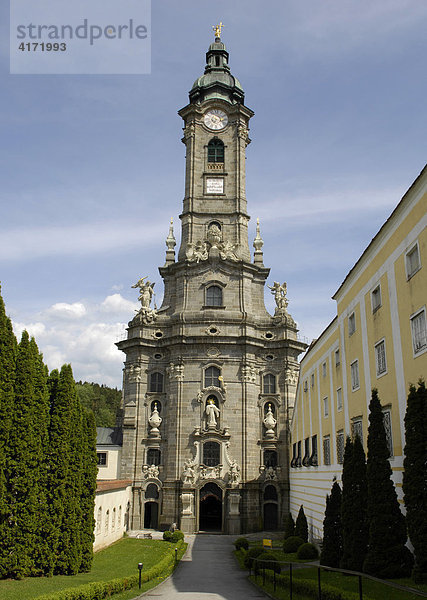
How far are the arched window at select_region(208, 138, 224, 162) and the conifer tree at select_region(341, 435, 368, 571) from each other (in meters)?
44.3

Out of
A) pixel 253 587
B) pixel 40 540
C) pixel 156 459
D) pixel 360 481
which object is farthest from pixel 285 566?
pixel 156 459

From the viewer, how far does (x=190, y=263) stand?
178ft

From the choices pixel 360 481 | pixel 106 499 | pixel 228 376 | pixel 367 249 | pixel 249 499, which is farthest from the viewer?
pixel 228 376

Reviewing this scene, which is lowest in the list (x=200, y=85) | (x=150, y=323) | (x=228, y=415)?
(x=228, y=415)

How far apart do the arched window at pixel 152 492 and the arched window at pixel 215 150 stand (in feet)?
111

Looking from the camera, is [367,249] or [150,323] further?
[150,323]

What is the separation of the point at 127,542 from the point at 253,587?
18650mm

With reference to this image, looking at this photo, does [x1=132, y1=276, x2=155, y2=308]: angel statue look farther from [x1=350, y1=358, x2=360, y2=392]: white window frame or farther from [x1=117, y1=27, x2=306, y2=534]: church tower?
[x1=350, y1=358, x2=360, y2=392]: white window frame

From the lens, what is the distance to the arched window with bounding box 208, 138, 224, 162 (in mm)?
60219

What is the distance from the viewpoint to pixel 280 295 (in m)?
55.8

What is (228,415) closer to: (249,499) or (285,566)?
(249,499)

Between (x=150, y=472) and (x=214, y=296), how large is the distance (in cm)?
1730

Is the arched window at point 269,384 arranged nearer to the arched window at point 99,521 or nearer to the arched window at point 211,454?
the arched window at point 211,454

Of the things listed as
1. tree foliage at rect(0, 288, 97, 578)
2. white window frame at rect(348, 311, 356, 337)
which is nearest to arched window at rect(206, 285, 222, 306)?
tree foliage at rect(0, 288, 97, 578)
